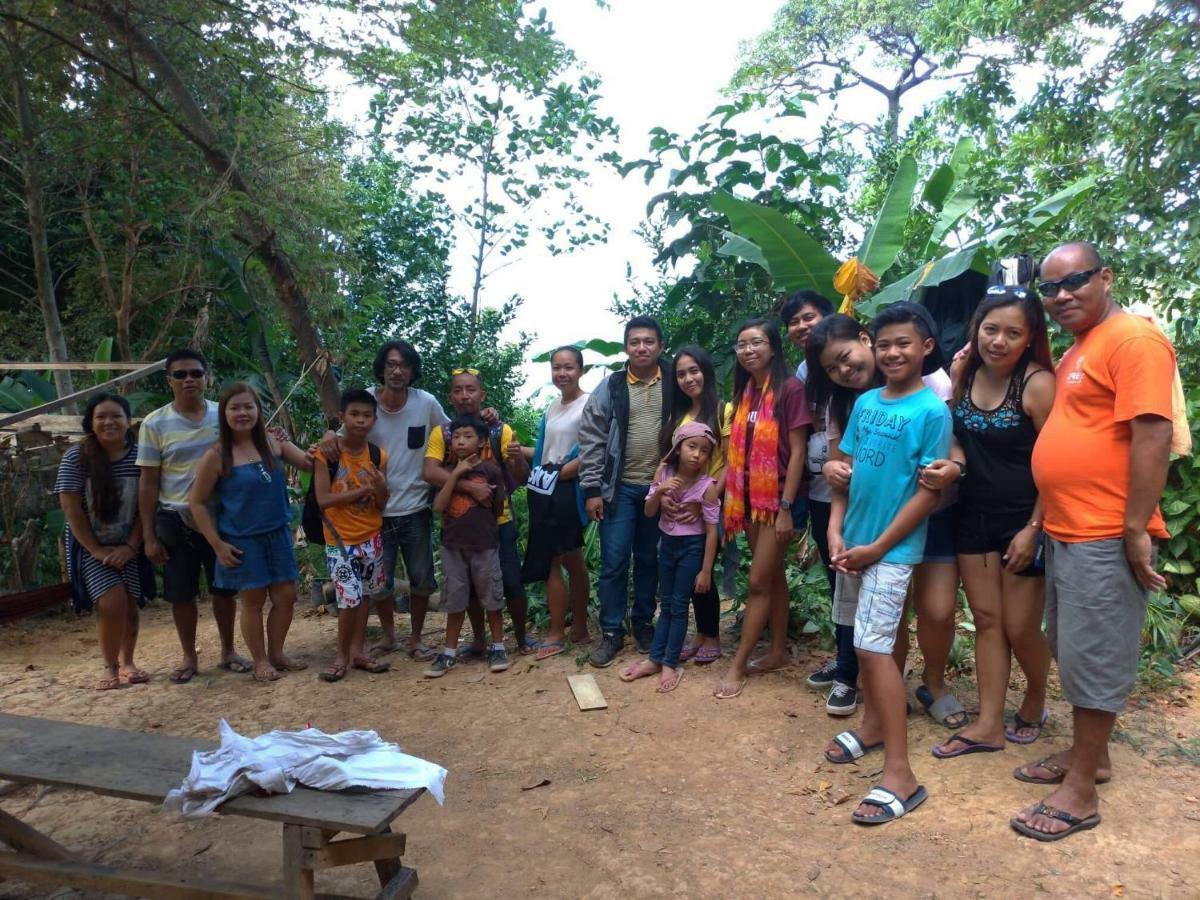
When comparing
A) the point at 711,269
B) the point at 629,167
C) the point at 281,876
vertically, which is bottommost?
the point at 281,876

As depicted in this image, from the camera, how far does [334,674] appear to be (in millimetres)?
4816

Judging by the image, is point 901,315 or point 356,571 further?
point 356,571

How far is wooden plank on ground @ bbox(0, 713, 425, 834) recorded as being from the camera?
7.72 ft

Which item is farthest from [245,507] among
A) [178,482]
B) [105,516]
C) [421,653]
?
[421,653]

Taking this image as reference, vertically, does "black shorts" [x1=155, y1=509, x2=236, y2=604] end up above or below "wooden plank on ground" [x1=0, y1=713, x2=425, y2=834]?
above

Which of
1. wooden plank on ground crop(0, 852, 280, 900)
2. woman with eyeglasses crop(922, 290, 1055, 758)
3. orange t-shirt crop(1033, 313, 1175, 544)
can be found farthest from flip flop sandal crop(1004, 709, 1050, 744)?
wooden plank on ground crop(0, 852, 280, 900)

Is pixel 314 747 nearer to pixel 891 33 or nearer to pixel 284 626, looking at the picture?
pixel 284 626

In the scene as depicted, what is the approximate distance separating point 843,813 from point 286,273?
17.9ft

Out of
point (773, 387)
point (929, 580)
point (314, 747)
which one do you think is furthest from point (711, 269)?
point (314, 747)

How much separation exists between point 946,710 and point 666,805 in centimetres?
128

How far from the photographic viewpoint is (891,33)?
17.2 meters

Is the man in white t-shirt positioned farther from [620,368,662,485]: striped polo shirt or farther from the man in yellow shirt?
[620,368,662,485]: striped polo shirt

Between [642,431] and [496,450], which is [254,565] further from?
[642,431]

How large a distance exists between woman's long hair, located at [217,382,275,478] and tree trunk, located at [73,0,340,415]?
1.75 m
